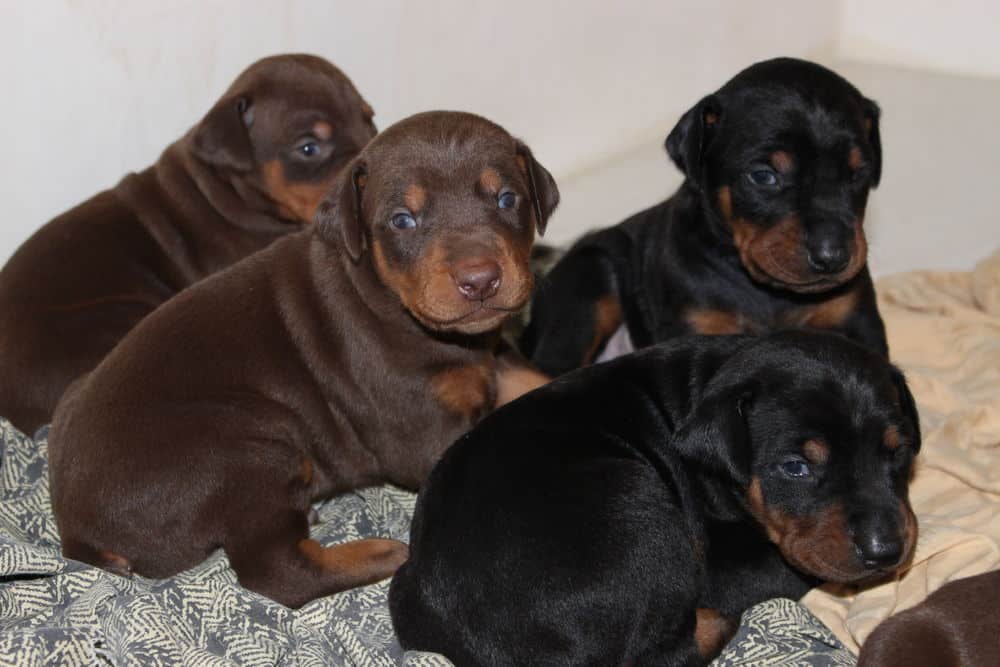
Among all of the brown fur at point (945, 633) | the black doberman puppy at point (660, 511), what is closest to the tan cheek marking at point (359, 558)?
the black doberman puppy at point (660, 511)

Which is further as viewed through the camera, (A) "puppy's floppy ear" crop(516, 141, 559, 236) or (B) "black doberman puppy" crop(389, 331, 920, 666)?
(A) "puppy's floppy ear" crop(516, 141, 559, 236)

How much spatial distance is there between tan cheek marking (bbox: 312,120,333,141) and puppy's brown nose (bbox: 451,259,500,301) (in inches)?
61.2

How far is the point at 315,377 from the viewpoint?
4367mm

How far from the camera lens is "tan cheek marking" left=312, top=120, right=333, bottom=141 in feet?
16.8

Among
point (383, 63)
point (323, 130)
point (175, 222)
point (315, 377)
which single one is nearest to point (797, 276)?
point (315, 377)

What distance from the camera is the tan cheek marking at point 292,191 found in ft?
17.1

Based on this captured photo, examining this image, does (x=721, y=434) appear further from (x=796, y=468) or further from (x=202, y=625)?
(x=202, y=625)

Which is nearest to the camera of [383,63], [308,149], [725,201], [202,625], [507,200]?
[202,625]

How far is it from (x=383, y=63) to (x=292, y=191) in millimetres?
1505

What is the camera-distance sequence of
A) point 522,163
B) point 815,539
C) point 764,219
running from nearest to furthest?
1. point 815,539
2. point 522,163
3. point 764,219

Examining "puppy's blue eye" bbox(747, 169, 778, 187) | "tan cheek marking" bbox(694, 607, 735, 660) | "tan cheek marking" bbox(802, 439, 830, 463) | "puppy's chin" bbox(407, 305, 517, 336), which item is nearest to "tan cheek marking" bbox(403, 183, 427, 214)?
"puppy's chin" bbox(407, 305, 517, 336)

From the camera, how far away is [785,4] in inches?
331

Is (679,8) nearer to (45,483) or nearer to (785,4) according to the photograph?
(785,4)

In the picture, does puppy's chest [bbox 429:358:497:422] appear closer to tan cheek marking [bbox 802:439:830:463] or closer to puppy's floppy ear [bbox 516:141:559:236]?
puppy's floppy ear [bbox 516:141:559:236]
